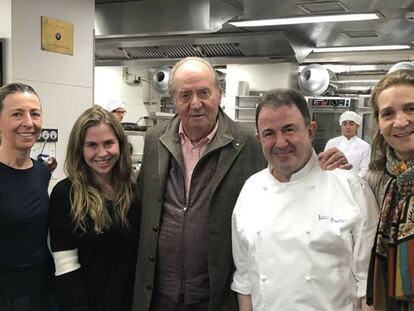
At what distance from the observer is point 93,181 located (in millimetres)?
1925

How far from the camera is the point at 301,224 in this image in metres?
1.59

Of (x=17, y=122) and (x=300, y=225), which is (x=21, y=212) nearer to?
(x=17, y=122)

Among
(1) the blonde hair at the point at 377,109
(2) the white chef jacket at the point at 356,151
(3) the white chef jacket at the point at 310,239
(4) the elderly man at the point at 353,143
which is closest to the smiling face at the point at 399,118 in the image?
(1) the blonde hair at the point at 377,109

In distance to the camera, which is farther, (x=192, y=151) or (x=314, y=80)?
(x=314, y=80)

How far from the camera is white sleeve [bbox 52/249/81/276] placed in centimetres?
179

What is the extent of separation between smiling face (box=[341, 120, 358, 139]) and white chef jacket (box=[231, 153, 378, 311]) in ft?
15.6

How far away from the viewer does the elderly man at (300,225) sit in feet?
5.00

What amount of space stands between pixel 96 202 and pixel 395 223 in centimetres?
107

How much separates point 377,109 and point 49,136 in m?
2.19

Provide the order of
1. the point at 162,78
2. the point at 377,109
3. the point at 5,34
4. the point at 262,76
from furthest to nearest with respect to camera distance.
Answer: the point at 162,78, the point at 262,76, the point at 5,34, the point at 377,109

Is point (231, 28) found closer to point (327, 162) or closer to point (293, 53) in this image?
point (293, 53)

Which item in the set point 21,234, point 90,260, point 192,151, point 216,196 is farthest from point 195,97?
point 21,234

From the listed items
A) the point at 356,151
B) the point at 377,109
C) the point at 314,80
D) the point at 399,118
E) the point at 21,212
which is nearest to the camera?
the point at 399,118

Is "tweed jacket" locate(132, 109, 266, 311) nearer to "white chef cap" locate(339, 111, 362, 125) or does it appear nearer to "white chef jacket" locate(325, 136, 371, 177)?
"white chef jacket" locate(325, 136, 371, 177)
